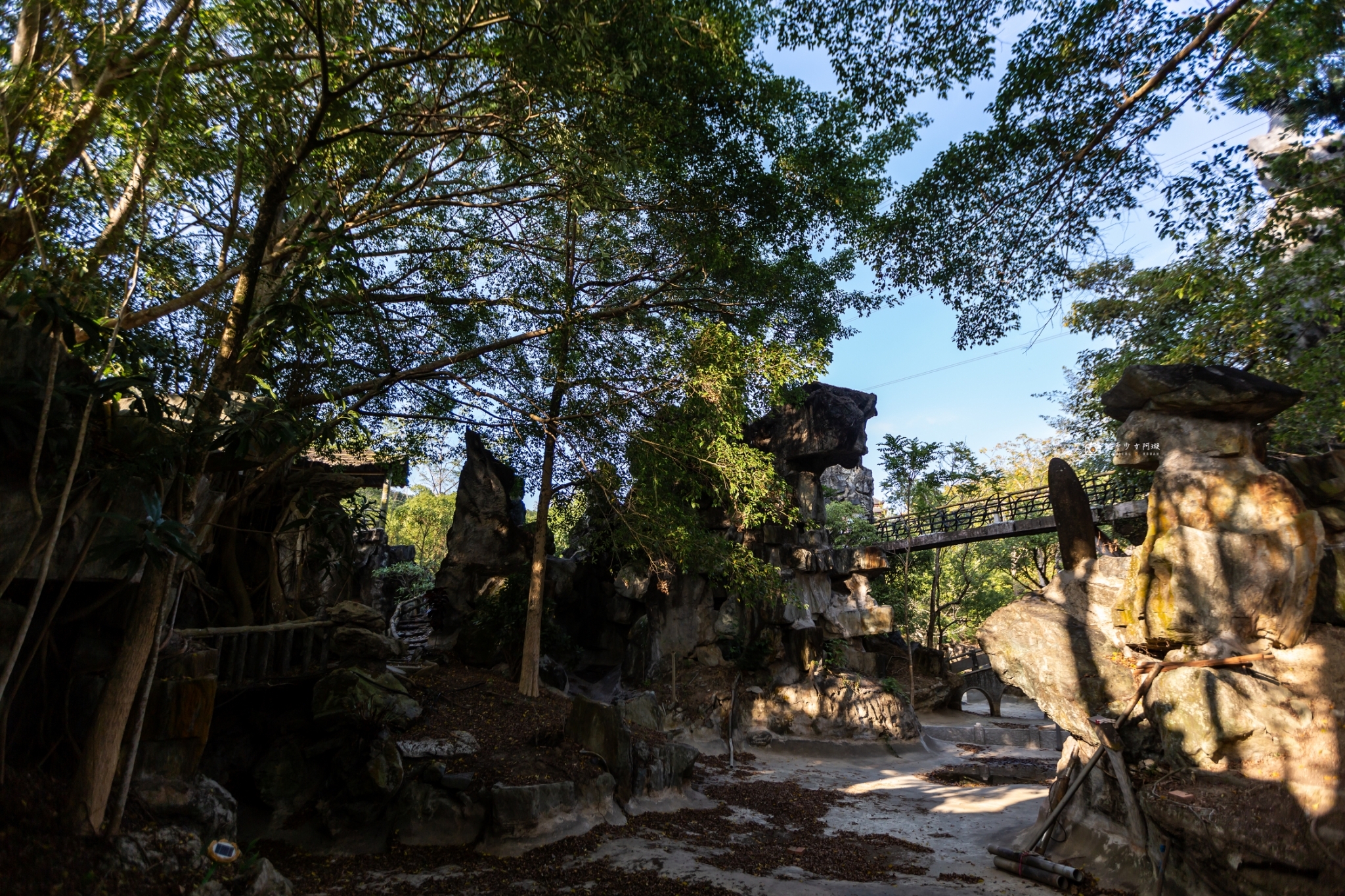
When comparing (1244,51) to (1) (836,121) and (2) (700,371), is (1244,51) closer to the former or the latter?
(1) (836,121)

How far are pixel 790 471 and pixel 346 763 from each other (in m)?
15.5

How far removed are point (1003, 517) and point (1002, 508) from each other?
2.95 feet

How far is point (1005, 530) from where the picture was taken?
2014cm

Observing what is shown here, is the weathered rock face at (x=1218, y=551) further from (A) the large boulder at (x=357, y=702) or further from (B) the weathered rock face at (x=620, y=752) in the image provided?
(A) the large boulder at (x=357, y=702)

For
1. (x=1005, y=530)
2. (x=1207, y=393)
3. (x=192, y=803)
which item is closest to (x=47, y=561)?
(x=192, y=803)

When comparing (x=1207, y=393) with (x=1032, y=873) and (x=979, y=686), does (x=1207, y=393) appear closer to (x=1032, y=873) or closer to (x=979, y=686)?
(x=1032, y=873)

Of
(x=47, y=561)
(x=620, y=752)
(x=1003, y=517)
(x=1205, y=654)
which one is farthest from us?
(x=1003, y=517)

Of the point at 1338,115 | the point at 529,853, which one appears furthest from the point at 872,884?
the point at 1338,115

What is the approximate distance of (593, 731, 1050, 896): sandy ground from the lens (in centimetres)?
746

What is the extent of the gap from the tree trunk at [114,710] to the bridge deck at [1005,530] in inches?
668

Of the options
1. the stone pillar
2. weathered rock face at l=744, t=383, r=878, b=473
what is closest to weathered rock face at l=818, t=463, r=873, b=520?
weathered rock face at l=744, t=383, r=878, b=473

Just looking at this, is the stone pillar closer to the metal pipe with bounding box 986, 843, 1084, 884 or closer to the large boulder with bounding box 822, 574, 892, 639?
the metal pipe with bounding box 986, 843, 1084, 884

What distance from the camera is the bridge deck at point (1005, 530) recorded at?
56.1 feet

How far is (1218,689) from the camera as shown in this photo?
679 cm
